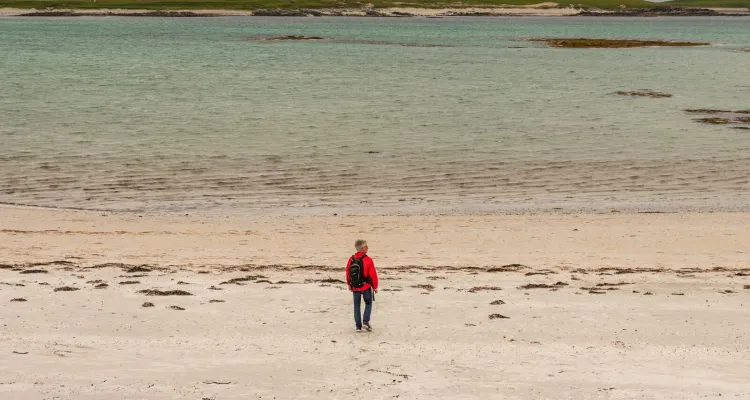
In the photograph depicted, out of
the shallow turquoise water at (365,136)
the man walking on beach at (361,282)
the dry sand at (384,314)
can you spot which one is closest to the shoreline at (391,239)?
the dry sand at (384,314)

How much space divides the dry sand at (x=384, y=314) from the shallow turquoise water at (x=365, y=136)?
4.29 metres

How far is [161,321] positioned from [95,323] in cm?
86

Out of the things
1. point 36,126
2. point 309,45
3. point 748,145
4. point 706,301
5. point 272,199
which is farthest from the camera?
point 309,45

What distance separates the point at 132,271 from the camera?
16.3 metres

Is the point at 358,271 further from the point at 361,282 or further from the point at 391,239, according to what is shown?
the point at 391,239

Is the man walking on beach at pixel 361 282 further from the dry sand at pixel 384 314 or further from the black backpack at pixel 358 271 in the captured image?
the dry sand at pixel 384 314

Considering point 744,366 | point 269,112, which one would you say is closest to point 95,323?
point 744,366

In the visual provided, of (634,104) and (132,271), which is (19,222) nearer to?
(132,271)

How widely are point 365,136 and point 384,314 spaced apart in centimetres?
2299

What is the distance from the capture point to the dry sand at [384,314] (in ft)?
36.3

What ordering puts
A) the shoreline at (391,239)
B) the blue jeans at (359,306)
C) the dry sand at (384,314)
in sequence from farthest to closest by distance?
the shoreline at (391,239) < the blue jeans at (359,306) < the dry sand at (384,314)

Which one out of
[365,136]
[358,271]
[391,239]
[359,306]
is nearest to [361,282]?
[358,271]

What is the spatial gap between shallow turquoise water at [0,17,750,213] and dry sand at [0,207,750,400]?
429cm

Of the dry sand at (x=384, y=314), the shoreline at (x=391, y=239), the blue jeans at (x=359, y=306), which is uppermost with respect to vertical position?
the blue jeans at (x=359, y=306)
